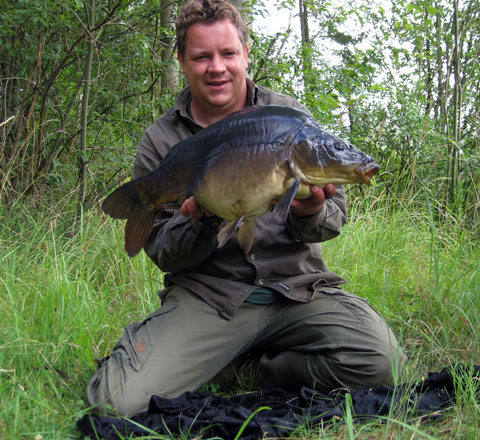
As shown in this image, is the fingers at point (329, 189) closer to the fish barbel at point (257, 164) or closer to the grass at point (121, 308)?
the fish barbel at point (257, 164)

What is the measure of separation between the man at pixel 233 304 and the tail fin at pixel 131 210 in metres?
0.15

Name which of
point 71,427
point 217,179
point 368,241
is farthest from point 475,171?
point 71,427

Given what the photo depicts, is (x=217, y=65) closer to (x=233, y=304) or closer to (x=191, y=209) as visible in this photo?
(x=191, y=209)

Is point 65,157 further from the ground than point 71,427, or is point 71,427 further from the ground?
point 65,157

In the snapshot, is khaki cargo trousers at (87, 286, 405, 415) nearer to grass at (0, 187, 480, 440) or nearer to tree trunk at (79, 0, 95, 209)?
grass at (0, 187, 480, 440)

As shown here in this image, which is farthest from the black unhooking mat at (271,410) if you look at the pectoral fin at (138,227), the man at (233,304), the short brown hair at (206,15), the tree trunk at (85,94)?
the tree trunk at (85,94)

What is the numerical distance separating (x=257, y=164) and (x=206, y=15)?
1.14 metres

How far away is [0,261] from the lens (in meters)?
3.72

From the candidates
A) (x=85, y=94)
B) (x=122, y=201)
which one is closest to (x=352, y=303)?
(x=122, y=201)

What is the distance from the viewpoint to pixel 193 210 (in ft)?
7.49

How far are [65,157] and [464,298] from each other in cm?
407

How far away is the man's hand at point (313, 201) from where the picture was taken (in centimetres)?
215

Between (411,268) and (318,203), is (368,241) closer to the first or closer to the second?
(411,268)

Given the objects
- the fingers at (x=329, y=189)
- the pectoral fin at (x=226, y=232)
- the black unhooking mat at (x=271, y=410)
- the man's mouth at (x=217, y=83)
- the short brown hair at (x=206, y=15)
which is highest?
the short brown hair at (x=206, y=15)
